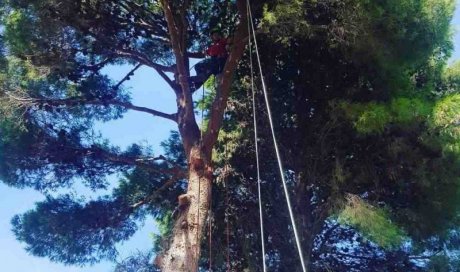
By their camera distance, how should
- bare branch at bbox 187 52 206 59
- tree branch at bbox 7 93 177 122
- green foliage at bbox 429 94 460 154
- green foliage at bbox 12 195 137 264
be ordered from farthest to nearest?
bare branch at bbox 187 52 206 59, green foliage at bbox 12 195 137 264, tree branch at bbox 7 93 177 122, green foliage at bbox 429 94 460 154

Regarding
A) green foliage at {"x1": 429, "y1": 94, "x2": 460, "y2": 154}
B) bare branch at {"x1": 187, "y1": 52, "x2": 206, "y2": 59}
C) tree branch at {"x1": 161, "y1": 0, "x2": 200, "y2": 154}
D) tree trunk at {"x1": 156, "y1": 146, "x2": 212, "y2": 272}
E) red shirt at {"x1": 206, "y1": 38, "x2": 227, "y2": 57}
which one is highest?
bare branch at {"x1": 187, "y1": 52, "x2": 206, "y2": 59}

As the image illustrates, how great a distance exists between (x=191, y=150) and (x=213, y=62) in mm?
1216

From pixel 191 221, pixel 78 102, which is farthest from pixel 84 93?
pixel 191 221

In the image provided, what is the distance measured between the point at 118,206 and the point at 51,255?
908 mm

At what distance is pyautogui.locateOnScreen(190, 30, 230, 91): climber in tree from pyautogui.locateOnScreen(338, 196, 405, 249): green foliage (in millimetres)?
1808

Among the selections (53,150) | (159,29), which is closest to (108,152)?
(53,150)

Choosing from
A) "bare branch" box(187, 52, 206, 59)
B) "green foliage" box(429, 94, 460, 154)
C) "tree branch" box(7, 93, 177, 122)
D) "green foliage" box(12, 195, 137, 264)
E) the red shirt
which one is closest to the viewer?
"green foliage" box(429, 94, 460, 154)

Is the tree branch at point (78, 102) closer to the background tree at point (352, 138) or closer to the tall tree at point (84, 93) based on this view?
the tall tree at point (84, 93)

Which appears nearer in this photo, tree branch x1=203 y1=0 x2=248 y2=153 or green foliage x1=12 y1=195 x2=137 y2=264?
tree branch x1=203 y1=0 x2=248 y2=153

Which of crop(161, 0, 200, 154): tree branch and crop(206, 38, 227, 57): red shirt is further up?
crop(206, 38, 227, 57): red shirt

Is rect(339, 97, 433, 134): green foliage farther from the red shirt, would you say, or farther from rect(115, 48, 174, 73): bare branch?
rect(115, 48, 174, 73): bare branch

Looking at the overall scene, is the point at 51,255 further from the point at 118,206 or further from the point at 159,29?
the point at 159,29

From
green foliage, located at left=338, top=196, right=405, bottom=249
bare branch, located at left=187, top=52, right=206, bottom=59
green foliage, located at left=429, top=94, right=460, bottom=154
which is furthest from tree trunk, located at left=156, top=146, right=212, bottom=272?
green foliage, located at left=429, top=94, right=460, bottom=154

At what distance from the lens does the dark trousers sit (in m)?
5.80
